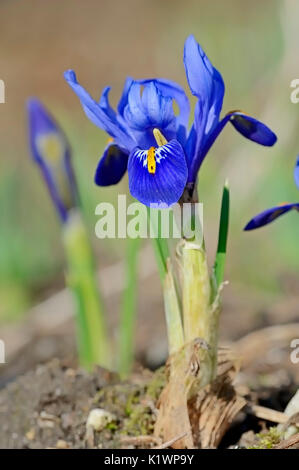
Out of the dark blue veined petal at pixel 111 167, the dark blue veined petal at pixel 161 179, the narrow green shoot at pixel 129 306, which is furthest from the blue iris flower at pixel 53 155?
the dark blue veined petal at pixel 161 179

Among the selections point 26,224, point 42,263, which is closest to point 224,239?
point 42,263

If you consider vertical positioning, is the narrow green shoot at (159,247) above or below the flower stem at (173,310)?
above

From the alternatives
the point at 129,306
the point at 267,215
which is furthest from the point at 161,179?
the point at 129,306

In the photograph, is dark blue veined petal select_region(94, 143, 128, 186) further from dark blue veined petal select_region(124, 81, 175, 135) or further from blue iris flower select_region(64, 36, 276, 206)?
dark blue veined petal select_region(124, 81, 175, 135)

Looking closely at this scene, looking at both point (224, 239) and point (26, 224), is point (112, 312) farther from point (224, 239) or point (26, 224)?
point (224, 239)

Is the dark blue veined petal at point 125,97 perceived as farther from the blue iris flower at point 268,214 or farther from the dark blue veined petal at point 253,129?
the blue iris flower at point 268,214

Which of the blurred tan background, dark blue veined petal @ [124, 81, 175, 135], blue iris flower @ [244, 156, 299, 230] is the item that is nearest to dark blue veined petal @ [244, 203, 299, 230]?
blue iris flower @ [244, 156, 299, 230]

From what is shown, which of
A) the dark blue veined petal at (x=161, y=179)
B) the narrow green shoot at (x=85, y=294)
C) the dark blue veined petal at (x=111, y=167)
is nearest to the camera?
the dark blue veined petal at (x=161, y=179)
